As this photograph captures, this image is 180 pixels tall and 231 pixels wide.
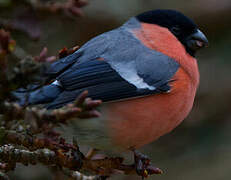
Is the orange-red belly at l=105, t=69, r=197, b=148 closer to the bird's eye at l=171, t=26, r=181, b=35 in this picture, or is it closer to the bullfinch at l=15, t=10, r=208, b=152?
the bullfinch at l=15, t=10, r=208, b=152

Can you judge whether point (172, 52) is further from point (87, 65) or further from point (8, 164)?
point (8, 164)

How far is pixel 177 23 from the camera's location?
9.93ft

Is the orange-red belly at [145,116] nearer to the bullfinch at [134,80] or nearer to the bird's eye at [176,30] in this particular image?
the bullfinch at [134,80]

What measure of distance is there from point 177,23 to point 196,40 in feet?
0.62

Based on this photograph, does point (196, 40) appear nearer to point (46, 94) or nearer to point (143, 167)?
point (143, 167)

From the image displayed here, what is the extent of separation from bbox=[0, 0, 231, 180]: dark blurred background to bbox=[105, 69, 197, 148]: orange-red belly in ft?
6.36

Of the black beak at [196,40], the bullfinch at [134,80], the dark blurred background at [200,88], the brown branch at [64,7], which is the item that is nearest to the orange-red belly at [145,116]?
the bullfinch at [134,80]

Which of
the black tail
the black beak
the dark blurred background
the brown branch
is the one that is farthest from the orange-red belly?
the dark blurred background

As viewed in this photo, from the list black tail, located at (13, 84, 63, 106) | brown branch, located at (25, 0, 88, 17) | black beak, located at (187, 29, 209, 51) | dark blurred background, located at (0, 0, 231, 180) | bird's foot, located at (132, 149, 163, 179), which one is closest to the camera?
brown branch, located at (25, 0, 88, 17)

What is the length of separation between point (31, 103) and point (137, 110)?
69 cm

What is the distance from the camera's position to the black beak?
118 inches

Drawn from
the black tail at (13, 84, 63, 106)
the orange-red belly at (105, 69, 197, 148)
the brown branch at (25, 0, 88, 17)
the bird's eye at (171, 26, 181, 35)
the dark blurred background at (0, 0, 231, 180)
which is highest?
the brown branch at (25, 0, 88, 17)

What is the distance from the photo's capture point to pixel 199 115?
489cm

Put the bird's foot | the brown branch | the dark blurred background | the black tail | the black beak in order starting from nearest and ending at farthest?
the brown branch → the black tail → the bird's foot → the black beak → the dark blurred background
